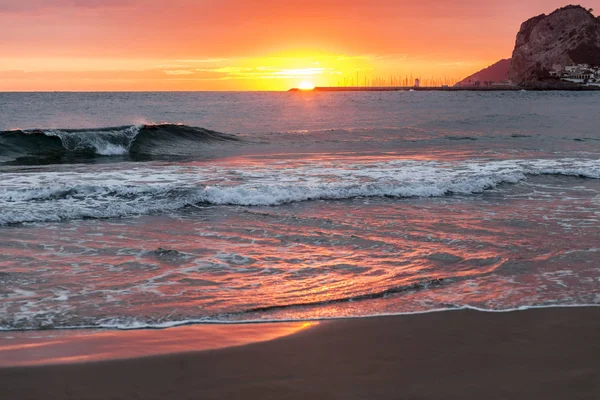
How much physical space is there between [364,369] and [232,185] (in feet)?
33.3

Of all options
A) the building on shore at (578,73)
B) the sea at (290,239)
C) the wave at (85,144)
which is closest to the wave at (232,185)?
the sea at (290,239)

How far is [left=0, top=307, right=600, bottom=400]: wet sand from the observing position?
160 inches

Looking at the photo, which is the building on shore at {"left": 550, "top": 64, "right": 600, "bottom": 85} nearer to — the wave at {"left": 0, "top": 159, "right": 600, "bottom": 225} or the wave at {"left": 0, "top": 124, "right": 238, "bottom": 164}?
the wave at {"left": 0, "top": 124, "right": 238, "bottom": 164}

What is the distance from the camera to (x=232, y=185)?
14258mm

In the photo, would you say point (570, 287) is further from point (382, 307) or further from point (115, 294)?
point (115, 294)

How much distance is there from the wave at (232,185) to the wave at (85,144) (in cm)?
613

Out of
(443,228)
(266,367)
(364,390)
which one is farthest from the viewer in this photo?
(443,228)

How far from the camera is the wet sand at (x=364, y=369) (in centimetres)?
405

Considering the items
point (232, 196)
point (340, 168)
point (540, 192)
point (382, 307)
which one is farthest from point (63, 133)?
point (382, 307)

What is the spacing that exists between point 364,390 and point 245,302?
2.28 metres

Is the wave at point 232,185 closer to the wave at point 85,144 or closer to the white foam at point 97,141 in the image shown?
the wave at point 85,144

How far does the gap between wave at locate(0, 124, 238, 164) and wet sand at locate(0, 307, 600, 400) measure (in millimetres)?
19151

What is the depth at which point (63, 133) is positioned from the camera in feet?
84.8

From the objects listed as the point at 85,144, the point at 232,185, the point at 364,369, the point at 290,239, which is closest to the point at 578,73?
the point at 85,144
